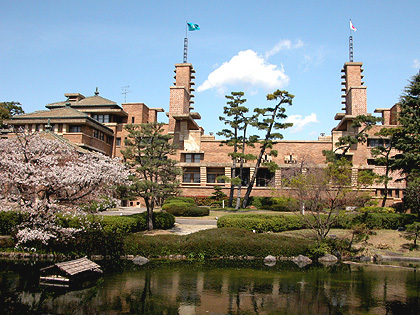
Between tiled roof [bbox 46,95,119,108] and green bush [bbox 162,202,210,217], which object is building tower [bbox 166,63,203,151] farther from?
green bush [bbox 162,202,210,217]

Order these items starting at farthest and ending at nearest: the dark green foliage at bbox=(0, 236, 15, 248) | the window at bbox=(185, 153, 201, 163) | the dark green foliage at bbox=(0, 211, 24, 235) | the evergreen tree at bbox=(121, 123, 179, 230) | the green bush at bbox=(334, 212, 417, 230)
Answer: the window at bbox=(185, 153, 201, 163), the green bush at bbox=(334, 212, 417, 230), the evergreen tree at bbox=(121, 123, 179, 230), the dark green foliage at bbox=(0, 211, 24, 235), the dark green foliage at bbox=(0, 236, 15, 248)

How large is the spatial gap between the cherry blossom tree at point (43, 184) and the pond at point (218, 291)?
6.19 feet

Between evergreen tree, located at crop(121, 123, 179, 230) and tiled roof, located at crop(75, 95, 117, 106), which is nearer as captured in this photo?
evergreen tree, located at crop(121, 123, 179, 230)

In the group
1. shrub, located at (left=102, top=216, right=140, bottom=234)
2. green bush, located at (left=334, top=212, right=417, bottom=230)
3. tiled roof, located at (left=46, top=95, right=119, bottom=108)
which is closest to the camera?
shrub, located at (left=102, top=216, right=140, bottom=234)

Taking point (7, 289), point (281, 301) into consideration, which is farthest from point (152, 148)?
point (281, 301)

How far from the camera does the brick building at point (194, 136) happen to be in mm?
43125

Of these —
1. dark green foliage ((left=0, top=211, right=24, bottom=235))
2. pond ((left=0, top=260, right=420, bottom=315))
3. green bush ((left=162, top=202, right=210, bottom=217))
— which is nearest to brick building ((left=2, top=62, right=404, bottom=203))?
green bush ((left=162, top=202, right=210, bottom=217))

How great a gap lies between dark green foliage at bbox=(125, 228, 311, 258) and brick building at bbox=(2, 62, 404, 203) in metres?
21.8

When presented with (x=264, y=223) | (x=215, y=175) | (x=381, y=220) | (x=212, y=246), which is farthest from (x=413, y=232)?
(x=215, y=175)

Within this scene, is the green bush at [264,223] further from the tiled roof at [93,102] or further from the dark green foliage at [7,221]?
the tiled roof at [93,102]

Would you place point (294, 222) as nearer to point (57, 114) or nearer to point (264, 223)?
point (264, 223)

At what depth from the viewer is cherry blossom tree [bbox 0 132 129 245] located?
1698 centimetres

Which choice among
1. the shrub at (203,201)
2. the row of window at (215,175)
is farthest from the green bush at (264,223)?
the row of window at (215,175)

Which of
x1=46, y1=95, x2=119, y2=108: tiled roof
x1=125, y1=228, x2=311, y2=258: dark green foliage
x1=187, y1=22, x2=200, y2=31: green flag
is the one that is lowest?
x1=125, y1=228, x2=311, y2=258: dark green foliage
